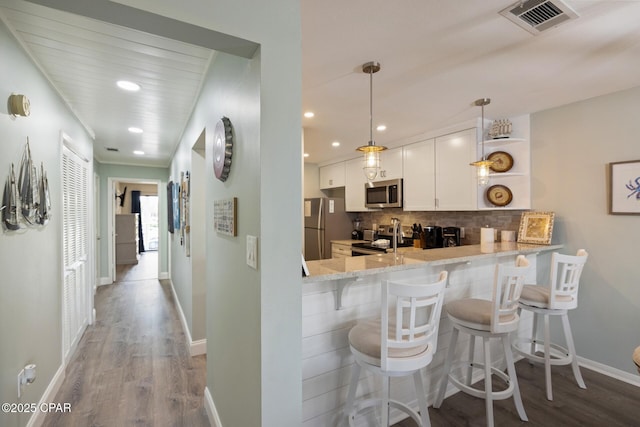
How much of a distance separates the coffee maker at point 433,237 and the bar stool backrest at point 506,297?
1834 mm

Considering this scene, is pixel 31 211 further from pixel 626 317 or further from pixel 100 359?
pixel 626 317

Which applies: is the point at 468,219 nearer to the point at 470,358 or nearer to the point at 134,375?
the point at 470,358

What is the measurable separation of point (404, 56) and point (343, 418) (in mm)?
2207

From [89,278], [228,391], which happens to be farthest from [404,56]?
[89,278]

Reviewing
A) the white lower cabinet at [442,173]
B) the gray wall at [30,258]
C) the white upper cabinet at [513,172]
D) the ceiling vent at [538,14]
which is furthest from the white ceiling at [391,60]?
the white lower cabinet at [442,173]

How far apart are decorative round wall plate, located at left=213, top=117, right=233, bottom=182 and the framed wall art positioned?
3.08 metres

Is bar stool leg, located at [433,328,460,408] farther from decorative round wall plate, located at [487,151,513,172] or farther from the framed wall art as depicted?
decorative round wall plate, located at [487,151,513,172]

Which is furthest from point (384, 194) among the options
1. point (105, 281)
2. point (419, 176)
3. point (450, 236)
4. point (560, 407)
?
point (105, 281)

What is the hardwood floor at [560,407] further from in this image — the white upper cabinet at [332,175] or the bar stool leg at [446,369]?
the white upper cabinet at [332,175]

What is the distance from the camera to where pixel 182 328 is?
3604 mm

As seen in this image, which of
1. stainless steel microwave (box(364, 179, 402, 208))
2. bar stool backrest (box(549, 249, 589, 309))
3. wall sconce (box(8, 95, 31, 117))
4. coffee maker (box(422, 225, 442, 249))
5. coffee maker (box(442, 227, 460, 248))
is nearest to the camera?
wall sconce (box(8, 95, 31, 117))

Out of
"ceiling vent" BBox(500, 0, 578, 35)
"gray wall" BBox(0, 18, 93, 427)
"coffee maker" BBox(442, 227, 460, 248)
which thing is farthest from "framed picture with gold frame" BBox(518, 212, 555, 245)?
"gray wall" BBox(0, 18, 93, 427)

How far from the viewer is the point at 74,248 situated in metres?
3.10

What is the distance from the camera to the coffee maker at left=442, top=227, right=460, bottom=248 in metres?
3.64
